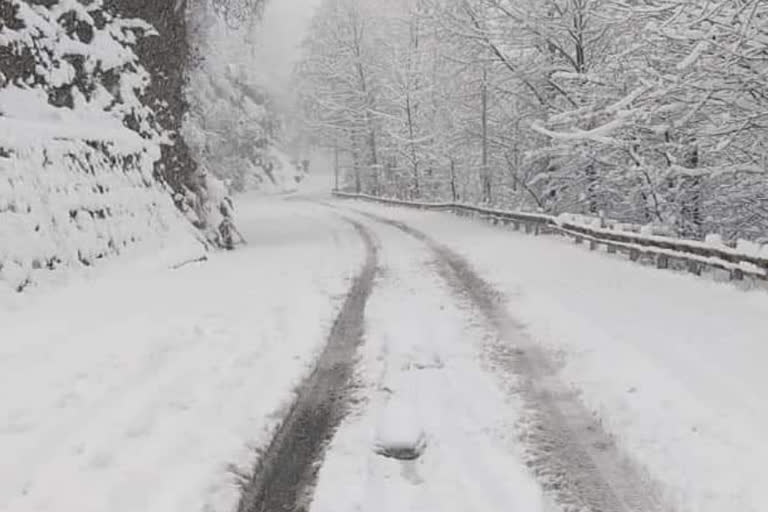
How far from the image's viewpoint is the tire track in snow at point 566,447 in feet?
13.5

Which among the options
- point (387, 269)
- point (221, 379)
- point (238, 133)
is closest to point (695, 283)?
point (387, 269)

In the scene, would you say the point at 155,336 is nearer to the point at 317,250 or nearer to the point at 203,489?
the point at 203,489

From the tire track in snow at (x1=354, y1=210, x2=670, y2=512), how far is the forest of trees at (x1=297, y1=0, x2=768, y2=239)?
14.6 feet

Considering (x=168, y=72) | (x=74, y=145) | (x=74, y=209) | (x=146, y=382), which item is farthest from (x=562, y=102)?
(x=146, y=382)

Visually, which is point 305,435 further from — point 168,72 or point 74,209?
point 168,72

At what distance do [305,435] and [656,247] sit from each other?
32.7 feet

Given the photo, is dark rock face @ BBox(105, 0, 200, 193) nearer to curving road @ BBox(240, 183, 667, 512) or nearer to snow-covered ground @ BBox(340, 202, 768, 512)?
snow-covered ground @ BBox(340, 202, 768, 512)

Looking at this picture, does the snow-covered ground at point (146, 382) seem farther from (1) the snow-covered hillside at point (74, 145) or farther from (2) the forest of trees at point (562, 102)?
(2) the forest of trees at point (562, 102)

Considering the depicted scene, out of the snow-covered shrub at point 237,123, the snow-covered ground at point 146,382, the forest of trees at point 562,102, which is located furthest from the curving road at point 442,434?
the snow-covered shrub at point 237,123

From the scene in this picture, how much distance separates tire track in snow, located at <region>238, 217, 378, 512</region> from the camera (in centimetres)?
418

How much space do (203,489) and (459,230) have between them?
65.5 feet

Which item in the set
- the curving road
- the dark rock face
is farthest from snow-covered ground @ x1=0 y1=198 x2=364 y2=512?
the dark rock face

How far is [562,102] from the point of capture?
23.0 metres

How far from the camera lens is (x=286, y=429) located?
534 centimetres
